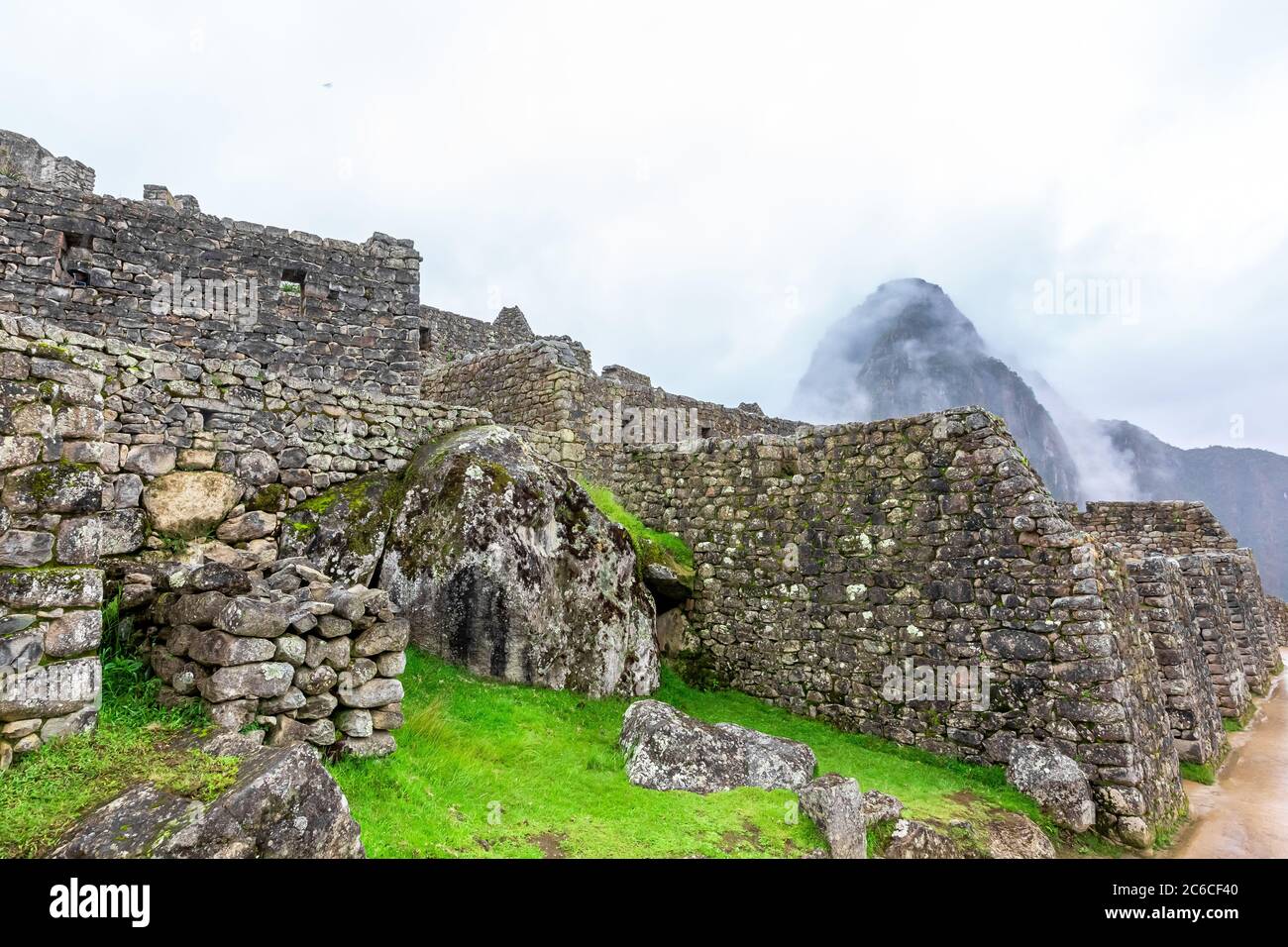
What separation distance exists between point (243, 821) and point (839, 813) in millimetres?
4920

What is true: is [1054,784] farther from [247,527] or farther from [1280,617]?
[1280,617]

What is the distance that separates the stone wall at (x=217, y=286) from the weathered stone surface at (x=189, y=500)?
1405mm

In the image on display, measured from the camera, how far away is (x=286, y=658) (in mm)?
5395

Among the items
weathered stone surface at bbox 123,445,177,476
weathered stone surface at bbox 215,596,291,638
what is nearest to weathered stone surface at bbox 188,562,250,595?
weathered stone surface at bbox 215,596,291,638

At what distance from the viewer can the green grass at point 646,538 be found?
12443 mm

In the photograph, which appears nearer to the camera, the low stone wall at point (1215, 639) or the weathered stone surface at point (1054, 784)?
the weathered stone surface at point (1054, 784)

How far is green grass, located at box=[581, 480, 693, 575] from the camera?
40.8 feet

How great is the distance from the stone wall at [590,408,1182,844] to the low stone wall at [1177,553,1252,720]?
7042 mm

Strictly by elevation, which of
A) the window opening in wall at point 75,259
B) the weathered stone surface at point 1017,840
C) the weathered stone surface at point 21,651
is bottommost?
the weathered stone surface at point 1017,840

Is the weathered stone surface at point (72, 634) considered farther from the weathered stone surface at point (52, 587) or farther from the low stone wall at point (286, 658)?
the low stone wall at point (286, 658)

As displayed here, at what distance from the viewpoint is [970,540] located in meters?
9.48

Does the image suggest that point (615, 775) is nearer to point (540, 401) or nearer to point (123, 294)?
point (540, 401)

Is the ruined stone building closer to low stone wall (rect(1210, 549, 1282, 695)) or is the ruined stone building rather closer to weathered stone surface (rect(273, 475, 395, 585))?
weathered stone surface (rect(273, 475, 395, 585))

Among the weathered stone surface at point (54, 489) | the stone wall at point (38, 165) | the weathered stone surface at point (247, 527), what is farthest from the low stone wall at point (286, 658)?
the stone wall at point (38, 165)
